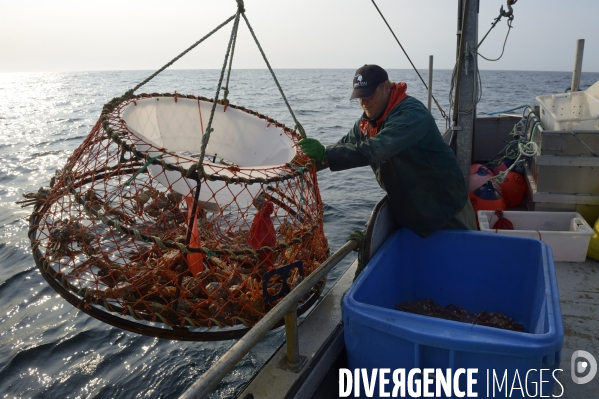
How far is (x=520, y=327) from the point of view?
287cm

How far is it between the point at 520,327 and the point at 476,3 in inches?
131

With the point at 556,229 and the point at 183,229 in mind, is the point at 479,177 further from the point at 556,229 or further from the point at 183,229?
the point at 183,229

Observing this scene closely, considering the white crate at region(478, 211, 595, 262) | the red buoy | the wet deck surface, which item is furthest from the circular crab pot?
the red buoy

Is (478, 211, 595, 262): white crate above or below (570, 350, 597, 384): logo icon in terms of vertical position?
above

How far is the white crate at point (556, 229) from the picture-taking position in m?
4.16

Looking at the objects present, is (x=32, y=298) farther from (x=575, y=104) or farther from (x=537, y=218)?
(x=575, y=104)

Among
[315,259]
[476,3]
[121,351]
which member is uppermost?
[476,3]

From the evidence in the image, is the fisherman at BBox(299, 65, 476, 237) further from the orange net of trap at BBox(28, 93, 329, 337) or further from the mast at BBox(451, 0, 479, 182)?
the mast at BBox(451, 0, 479, 182)

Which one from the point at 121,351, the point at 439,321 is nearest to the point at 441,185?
the point at 439,321

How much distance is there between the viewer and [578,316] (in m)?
3.41

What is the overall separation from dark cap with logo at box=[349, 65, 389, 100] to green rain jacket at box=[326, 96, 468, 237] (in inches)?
8.5

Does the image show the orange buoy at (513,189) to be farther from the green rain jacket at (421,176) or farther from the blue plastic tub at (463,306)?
the blue plastic tub at (463,306)

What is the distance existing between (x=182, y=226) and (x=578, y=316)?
3370 mm

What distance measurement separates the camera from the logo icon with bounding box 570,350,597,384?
2.70 metres
